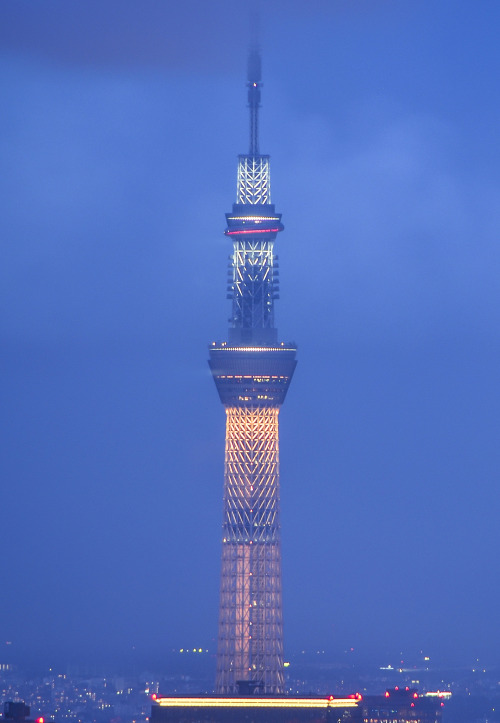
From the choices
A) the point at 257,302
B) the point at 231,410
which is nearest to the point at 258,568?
the point at 231,410

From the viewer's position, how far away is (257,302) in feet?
449

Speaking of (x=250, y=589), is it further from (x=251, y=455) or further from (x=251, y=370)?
(x=251, y=370)

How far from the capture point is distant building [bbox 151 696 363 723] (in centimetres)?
11294

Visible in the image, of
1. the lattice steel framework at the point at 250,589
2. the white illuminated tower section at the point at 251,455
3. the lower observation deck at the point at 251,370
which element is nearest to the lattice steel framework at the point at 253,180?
the white illuminated tower section at the point at 251,455

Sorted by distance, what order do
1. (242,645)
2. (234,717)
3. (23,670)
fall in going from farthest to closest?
(23,670), (242,645), (234,717)

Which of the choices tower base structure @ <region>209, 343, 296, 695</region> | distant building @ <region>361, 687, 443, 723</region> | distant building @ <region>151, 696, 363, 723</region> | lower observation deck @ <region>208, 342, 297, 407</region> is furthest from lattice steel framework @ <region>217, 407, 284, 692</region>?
distant building @ <region>361, 687, 443, 723</region>

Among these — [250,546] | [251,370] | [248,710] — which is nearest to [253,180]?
[251,370]

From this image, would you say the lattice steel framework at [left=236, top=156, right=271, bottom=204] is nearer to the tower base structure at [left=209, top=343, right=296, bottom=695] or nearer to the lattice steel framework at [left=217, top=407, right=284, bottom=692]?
the tower base structure at [left=209, top=343, right=296, bottom=695]

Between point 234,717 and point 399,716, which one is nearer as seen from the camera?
point 234,717

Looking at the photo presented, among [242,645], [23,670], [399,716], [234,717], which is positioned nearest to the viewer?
[234,717]

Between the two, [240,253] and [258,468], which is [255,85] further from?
[258,468]

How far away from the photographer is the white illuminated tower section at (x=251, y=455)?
13125cm

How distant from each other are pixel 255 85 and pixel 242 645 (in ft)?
151

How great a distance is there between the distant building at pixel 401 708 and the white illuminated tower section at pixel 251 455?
1807 cm
